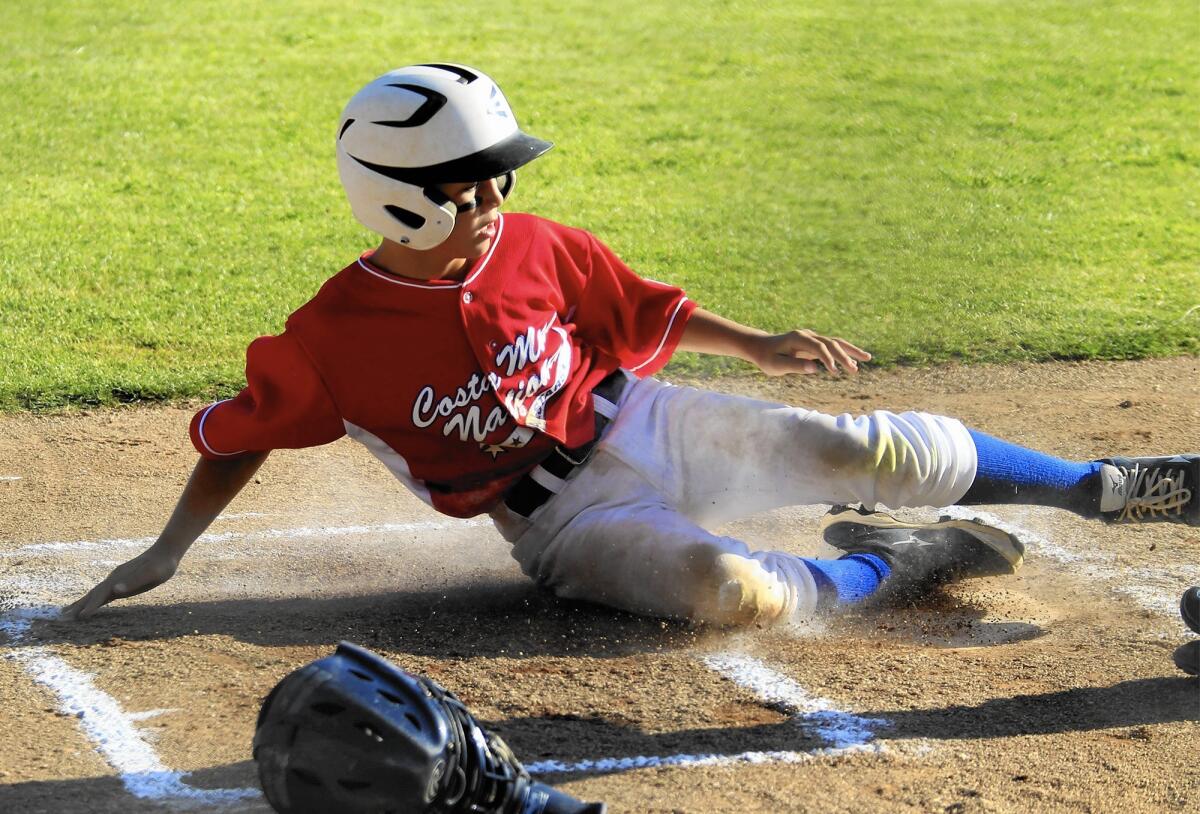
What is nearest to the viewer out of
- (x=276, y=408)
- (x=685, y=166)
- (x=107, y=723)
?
(x=107, y=723)

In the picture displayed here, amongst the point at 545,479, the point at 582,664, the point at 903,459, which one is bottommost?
the point at 582,664

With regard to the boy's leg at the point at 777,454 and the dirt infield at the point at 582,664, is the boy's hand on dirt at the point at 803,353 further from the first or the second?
the dirt infield at the point at 582,664

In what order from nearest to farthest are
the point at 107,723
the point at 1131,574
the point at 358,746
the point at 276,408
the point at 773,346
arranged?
the point at 358,746
the point at 107,723
the point at 276,408
the point at 773,346
the point at 1131,574

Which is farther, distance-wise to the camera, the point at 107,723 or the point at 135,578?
the point at 135,578

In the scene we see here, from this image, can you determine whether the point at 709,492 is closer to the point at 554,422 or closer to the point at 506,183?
the point at 554,422

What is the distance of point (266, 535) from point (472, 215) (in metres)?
1.36

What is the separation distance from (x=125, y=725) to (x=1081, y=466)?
2.17m

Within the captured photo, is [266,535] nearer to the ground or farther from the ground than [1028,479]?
A: nearer to the ground

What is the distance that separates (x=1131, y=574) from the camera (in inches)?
143

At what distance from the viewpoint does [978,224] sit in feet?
25.3

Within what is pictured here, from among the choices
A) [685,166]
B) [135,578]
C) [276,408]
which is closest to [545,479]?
[276,408]

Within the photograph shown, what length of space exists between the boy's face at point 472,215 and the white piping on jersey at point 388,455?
42cm

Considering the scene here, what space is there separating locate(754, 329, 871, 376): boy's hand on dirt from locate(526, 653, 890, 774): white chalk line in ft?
2.16

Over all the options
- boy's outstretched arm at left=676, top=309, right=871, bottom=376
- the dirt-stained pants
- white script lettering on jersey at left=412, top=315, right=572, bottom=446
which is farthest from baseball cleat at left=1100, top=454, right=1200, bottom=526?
white script lettering on jersey at left=412, top=315, right=572, bottom=446
